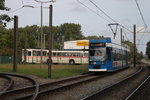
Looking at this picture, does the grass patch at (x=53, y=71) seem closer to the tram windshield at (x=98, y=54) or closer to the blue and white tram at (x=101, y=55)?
the blue and white tram at (x=101, y=55)

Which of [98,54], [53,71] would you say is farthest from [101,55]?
[53,71]

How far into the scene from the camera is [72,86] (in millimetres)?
16594

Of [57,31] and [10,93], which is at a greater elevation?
[57,31]

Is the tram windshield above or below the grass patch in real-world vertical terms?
above

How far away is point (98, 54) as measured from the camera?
85.6 ft

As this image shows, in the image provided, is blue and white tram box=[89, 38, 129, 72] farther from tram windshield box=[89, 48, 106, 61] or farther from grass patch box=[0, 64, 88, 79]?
grass patch box=[0, 64, 88, 79]

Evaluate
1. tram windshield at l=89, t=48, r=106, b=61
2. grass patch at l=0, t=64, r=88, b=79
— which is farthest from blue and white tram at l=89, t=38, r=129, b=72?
grass patch at l=0, t=64, r=88, b=79

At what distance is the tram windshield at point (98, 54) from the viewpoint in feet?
85.0

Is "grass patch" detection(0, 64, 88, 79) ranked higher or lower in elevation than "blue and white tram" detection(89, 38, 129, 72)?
lower

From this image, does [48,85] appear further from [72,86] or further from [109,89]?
[109,89]

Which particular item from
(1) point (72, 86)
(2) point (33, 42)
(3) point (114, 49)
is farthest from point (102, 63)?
(2) point (33, 42)

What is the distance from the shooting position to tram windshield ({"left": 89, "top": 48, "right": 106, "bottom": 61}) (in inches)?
1020

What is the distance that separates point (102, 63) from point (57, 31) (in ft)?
373

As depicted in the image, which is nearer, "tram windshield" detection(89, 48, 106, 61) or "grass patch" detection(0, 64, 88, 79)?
"grass patch" detection(0, 64, 88, 79)
